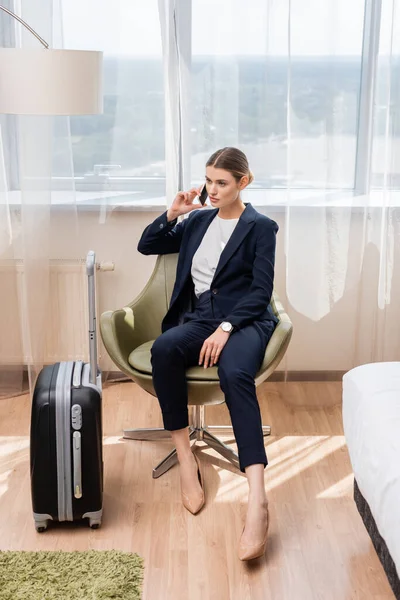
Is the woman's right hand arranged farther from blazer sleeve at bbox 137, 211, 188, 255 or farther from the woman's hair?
the woman's hair

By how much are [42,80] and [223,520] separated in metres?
1.54

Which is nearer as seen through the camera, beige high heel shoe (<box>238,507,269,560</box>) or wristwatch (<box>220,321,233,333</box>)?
beige high heel shoe (<box>238,507,269,560</box>)

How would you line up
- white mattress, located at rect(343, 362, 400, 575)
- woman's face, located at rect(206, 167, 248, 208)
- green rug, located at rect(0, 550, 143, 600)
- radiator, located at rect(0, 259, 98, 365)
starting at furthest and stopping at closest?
radiator, located at rect(0, 259, 98, 365) < woman's face, located at rect(206, 167, 248, 208) < green rug, located at rect(0, 550, 143, 600) < white mattress, located at rect(343, 362, 400, 575)

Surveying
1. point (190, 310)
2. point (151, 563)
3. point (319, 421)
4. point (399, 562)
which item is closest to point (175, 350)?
point (190, 310)

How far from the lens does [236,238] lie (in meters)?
3.06

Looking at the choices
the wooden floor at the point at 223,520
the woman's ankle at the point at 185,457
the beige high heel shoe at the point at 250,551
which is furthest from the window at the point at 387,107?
the beige high heel shoe at the point at 250,551

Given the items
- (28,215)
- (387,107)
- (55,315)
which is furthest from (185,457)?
(387,107)

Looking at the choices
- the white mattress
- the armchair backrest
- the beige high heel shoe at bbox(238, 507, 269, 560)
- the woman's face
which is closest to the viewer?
the white mattress

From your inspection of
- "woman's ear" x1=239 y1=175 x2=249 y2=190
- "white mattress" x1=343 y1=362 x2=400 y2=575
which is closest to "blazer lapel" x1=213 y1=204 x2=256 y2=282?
"woman's ear" x1=239 y1=175 x2=249 y2=190

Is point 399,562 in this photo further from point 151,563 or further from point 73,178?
point 73,178

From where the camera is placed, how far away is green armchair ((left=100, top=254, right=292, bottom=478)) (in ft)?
9.62

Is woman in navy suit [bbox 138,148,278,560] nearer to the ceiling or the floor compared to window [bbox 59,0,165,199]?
nearer to the floor

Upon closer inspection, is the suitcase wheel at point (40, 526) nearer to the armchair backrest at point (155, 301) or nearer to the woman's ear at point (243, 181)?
the armchair backrest at point (155, 301)

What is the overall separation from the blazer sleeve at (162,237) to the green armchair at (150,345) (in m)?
0.08
